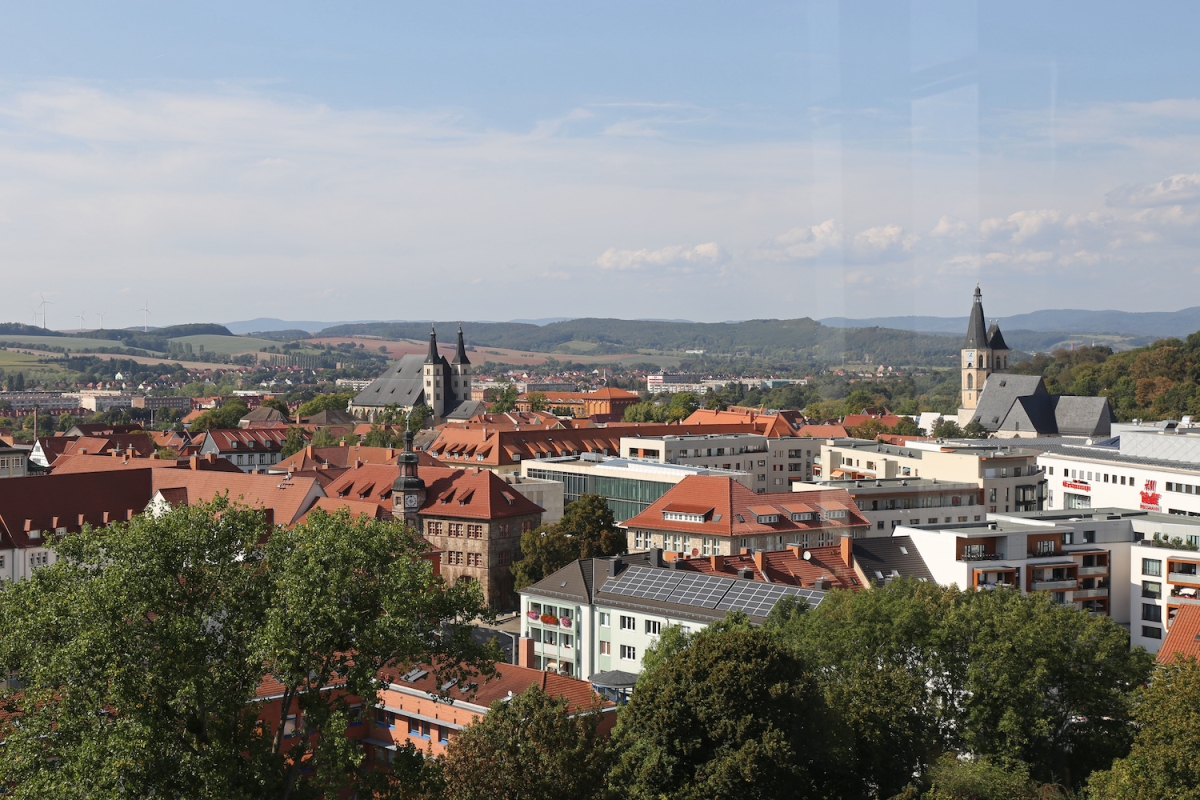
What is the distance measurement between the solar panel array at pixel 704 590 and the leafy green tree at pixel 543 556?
28.6ft

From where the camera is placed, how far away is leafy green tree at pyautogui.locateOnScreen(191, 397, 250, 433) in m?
134

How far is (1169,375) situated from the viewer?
117m

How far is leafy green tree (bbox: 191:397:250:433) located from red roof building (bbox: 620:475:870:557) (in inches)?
3363

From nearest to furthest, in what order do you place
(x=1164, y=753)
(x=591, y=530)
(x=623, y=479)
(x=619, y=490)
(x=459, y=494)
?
1. (x=1164, y=753)
2. (x=591, y=530)
3. (x=459, y=494)
4. (x=623, y=479)
5. (x=619, y=490)

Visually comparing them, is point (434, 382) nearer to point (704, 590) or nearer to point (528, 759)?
point (704, 590)

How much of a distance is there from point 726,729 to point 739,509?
1100 inches

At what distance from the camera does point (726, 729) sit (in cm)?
2408

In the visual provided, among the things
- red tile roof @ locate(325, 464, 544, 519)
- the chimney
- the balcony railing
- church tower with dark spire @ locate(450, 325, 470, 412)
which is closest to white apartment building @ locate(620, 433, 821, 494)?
red tile roof @ locate(325, 464, 544, 519)

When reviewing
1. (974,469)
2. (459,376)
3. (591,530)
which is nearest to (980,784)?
(591,530)

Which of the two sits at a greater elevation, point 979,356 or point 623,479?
point 979,356

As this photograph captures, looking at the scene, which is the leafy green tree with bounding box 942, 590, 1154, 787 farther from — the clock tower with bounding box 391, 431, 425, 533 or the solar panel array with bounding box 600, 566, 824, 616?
the clock tower with bounding box 391, 431, 425, 533

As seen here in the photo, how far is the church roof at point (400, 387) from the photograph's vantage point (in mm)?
150000

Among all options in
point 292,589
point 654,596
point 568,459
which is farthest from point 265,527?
point 568,459

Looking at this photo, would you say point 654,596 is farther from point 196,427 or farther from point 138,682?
point 196,427
